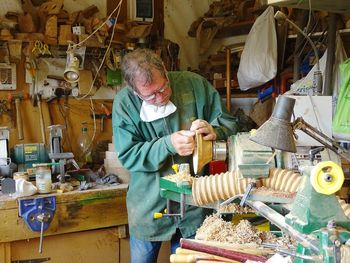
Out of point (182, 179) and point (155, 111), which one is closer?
point (182, 179)

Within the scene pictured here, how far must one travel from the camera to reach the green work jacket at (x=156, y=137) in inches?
71.9

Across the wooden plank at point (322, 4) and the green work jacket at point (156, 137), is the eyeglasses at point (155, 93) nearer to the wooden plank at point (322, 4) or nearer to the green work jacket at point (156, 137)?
the green work jacket at point (156, 137)

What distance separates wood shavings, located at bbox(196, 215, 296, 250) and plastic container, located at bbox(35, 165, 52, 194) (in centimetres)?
126

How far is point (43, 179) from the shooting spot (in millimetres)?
2258

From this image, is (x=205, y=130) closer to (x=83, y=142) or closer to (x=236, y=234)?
(x=236, y=234)

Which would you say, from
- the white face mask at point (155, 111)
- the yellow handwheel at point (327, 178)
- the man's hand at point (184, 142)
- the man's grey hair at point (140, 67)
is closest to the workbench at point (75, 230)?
the white face mask at point (155, 111)

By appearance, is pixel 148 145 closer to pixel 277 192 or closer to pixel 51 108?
pixel 277 192

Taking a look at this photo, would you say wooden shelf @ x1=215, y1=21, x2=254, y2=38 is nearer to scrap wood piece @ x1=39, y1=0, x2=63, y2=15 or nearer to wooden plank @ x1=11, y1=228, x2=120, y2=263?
scrap wood piece @ x1=39, y1=0, x2=63, y2=15

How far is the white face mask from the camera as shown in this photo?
1845 mm

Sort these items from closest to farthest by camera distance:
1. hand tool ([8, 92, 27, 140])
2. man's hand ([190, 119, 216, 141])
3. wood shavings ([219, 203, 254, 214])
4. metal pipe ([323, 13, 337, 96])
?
wood shavings ([219, 203, 254, 214]), man's hand ([190, 119, 216, 141]), metal pipe ([323, 13, 337, 96]), hand tool ([8, 92, 27, 140])

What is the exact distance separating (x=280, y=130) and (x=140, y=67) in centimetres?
88

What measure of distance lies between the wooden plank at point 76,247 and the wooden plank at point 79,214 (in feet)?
0.18

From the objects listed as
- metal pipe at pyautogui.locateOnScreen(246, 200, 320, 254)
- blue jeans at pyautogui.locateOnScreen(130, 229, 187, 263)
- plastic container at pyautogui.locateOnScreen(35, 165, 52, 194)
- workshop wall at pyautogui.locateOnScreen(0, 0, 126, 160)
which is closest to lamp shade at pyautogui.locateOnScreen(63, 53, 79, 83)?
workshop wall at pyautogui.locateOnScreen(0, 0, 126, 160)

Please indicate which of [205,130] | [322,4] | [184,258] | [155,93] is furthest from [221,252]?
[322,4]
